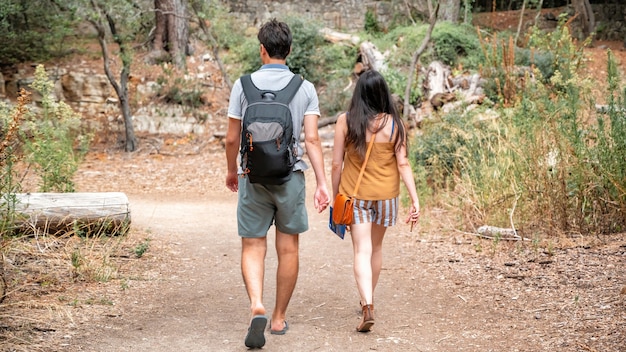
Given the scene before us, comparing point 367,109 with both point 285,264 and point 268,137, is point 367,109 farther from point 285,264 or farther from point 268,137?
point 285,264

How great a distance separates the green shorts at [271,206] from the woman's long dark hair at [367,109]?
0.49 meters

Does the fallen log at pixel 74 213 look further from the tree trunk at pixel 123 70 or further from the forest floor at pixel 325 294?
the tree trunk at pixel 123 70

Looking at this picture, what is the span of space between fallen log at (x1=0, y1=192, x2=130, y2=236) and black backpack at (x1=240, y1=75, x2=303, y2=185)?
2871 millimetres

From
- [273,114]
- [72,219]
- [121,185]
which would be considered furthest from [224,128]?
[273,114]

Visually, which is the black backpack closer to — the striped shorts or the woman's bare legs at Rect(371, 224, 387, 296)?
the striped shorts

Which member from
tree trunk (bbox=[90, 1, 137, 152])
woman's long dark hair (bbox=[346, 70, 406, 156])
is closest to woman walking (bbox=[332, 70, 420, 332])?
woman's long dark hair (bbox=[346, 70, 406, 156])

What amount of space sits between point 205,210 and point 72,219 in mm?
3764

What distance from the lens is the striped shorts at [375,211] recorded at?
14.8 feet

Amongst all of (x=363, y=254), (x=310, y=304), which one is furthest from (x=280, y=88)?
(x=310, y=304)

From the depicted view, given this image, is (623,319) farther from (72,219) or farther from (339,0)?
(339,0)

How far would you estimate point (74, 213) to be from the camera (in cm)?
646

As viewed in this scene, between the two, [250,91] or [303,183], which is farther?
[303,183]

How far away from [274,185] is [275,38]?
862mm

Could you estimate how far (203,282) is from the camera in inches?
235
